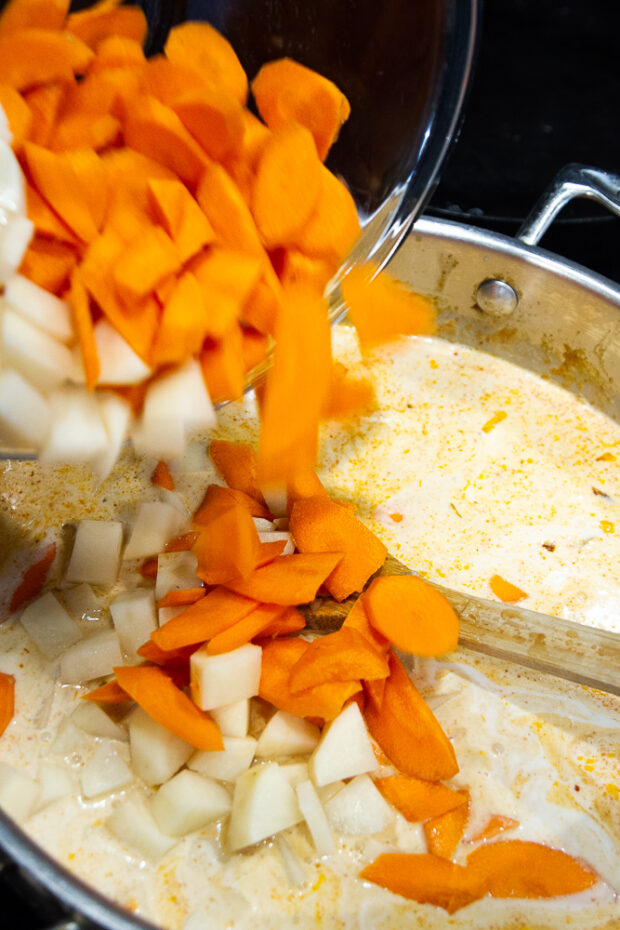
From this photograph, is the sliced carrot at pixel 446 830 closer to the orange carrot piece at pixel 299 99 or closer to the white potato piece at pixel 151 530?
the white potato piece at pixel 151 530

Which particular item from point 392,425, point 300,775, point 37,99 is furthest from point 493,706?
point 37,99

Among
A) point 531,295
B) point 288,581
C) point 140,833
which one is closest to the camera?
point 140,833

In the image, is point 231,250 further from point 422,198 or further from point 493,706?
point 493,706

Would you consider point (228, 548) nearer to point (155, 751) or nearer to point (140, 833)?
point (155, 751)

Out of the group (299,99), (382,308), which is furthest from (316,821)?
(299,99)

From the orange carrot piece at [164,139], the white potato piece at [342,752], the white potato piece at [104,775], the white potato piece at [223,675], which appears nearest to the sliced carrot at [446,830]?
the white potato piece at [342,752]

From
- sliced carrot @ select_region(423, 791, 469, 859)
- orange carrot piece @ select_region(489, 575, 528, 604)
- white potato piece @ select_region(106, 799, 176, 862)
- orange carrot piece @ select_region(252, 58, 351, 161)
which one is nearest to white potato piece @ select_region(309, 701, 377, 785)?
sliced carrot @ select_region(423, 791, 469, 859)

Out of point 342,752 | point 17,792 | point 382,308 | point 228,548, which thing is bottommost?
point 17,792
